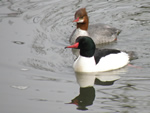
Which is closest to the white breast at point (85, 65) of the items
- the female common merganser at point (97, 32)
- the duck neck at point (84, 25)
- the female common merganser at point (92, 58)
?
the female common merganser at point (92, 58)

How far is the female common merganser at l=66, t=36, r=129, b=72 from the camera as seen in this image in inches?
367

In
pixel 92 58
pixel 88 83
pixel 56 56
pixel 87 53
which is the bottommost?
pixel 88 83

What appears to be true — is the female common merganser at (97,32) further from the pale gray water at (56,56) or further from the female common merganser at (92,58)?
the female common merganser at (92,58)

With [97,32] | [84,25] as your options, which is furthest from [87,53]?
[97,32]

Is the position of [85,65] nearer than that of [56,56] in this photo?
Yes

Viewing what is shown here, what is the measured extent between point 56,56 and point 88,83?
1.60 metres

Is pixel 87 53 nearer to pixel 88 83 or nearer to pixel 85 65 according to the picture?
pixel 85 65

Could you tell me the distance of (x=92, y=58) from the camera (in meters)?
9.48

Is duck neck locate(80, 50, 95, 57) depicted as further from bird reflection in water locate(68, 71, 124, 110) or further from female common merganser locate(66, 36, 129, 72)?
bird reflection in water locate(68, 71, 124, 110)

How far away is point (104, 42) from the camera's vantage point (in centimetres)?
1179

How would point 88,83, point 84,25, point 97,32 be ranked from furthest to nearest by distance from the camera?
point 97,32
point 84,25
point 88,83

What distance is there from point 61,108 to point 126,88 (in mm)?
1623

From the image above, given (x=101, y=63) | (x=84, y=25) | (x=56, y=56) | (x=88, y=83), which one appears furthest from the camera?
(x=84, y=25)

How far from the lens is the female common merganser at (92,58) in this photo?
30.6 feet
